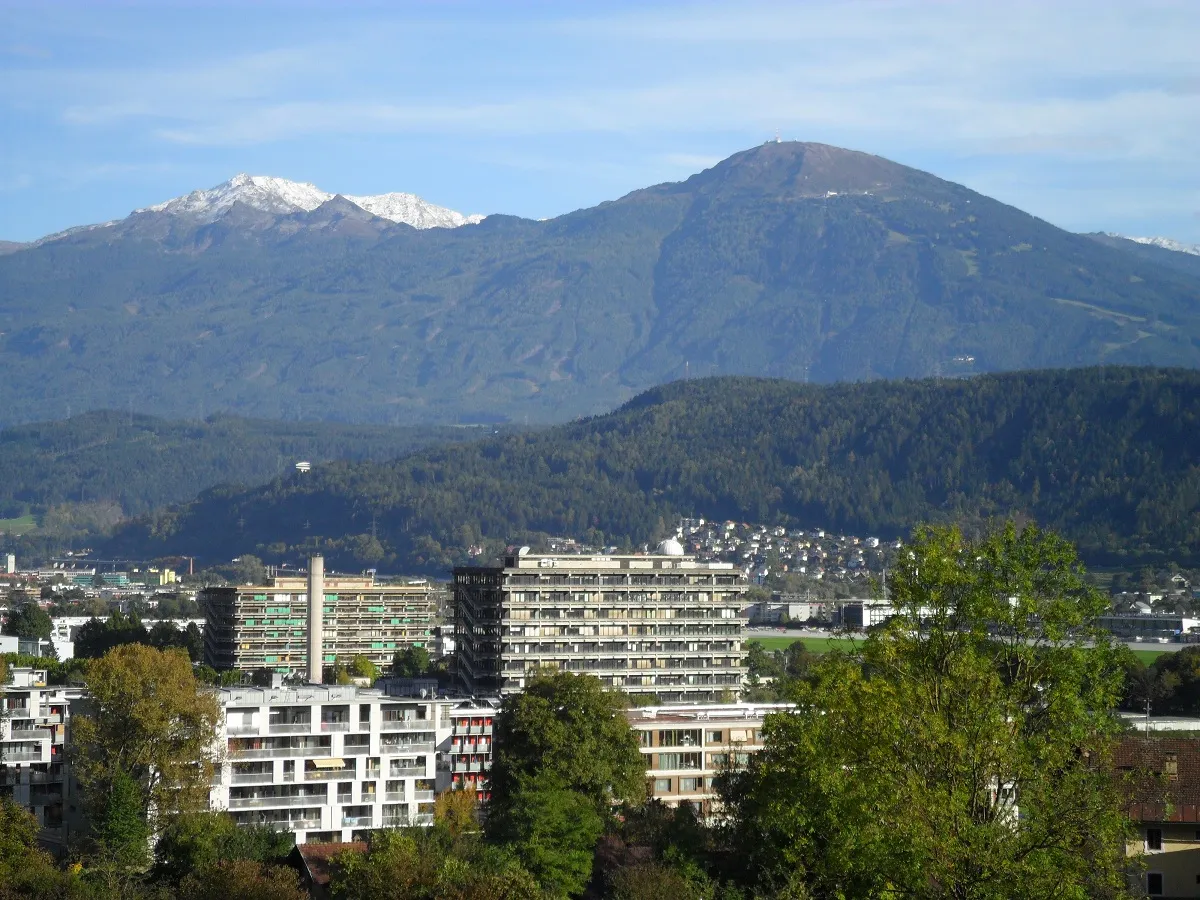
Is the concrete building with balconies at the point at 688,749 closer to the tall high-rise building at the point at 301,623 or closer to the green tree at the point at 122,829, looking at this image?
the green tree at the point at 122,829

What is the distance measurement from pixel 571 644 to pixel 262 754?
39448 mm

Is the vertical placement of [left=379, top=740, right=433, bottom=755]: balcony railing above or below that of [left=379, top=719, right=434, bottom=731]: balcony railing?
below

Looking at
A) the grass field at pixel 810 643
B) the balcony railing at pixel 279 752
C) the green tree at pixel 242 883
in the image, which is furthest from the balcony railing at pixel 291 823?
the grass field at pixel 810 643

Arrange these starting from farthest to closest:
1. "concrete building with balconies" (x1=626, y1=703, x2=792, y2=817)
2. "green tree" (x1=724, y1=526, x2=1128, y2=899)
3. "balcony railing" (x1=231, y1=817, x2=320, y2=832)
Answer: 1. "concrete building with balconies" (x1=626, y1=703, x2=792, y2=817)
2. "balcony railing" (x1=231, y1=817, x2=320, y2=832)
3. "green tree" (x1=724, y1=526, x2=1128, y2=899)

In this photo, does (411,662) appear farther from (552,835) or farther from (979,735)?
(979,735)

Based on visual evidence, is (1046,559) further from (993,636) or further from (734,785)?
(734,785)

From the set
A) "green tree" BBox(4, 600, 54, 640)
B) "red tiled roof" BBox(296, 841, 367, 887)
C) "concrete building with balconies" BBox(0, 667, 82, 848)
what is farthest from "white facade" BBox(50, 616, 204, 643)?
"red tiled roof" BBox(296, 841, 367, 887)

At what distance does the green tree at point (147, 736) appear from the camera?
72750mm

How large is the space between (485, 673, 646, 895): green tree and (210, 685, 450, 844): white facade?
385 centimetres

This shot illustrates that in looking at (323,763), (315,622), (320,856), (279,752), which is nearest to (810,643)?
(315,622)

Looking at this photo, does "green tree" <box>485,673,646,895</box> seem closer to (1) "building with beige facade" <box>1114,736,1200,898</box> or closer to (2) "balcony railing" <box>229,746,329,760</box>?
(2) "balcony railing" <box>229,746,329,760</box>

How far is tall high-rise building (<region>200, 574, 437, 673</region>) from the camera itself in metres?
148

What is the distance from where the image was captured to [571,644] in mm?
116938

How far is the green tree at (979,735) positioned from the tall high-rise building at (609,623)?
73.2m
